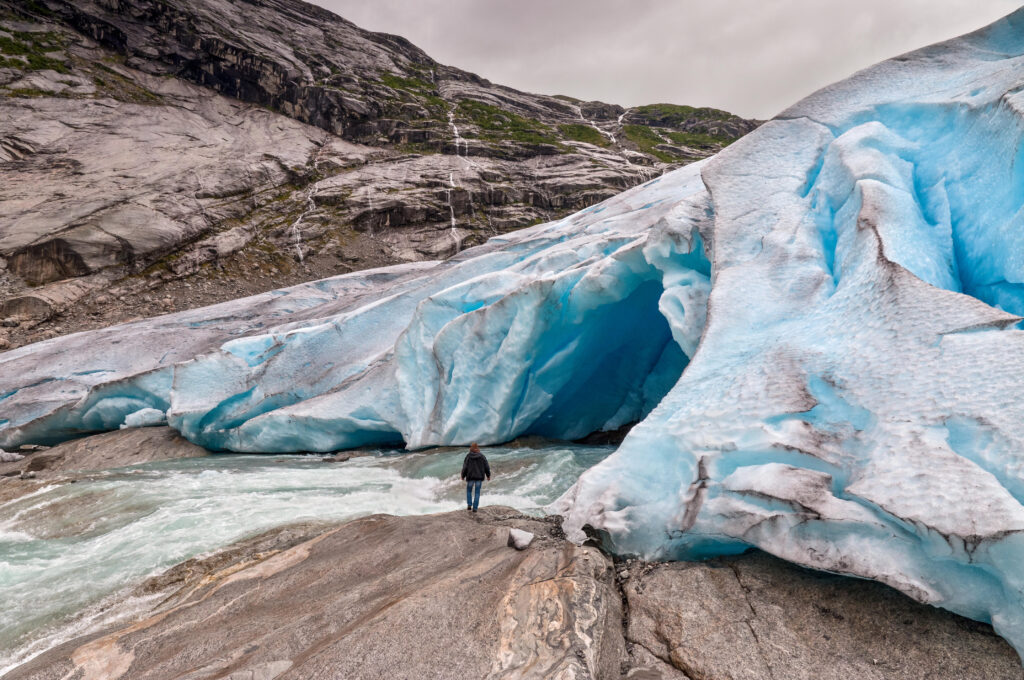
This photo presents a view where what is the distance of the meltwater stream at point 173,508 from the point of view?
5.04m

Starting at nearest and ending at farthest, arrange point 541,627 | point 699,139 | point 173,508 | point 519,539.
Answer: point 541,627
point 519,539
point 173,508
point 699,139

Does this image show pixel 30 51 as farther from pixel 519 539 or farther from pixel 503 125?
pixel 519 539

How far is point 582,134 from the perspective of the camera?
185 ft

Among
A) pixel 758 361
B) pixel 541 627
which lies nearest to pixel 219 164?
pixel 758 361

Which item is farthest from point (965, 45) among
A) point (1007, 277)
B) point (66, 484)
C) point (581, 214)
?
point (66, 484)

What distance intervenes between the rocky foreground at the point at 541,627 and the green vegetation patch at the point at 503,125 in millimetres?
44840

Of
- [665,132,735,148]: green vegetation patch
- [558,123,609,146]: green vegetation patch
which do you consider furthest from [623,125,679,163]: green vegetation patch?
[558,123,609,146]: green vegetation patch

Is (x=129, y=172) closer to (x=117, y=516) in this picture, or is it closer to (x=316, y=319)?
(x=316, y=319)

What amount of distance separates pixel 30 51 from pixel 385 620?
1978 inches

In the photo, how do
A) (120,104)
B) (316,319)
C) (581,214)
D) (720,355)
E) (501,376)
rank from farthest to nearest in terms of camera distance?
(120,104), (581,214), (316,319), (501,376), (720,355)

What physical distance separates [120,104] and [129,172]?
8003 mm

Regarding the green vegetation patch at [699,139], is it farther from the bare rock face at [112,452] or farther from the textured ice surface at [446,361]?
the bare rock face at [112,452]

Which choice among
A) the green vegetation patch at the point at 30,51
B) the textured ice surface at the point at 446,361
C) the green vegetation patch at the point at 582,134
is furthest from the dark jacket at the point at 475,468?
the green vegetation patch at the point at 582,134

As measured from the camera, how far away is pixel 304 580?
4.37 m
